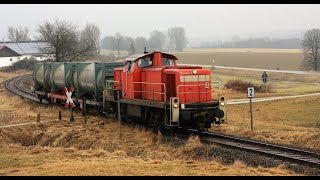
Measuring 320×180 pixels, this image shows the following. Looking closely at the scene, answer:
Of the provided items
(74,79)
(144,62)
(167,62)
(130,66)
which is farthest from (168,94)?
(74,79)

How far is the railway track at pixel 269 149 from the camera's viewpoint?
453 inches

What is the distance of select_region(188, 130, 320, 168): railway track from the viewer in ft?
37.8

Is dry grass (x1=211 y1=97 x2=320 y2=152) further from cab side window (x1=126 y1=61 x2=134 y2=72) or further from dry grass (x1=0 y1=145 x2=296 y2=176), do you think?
cab side window (x1=126 y1=61 x2=134 y2=72)

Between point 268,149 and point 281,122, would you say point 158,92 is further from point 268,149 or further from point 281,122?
point 281,122

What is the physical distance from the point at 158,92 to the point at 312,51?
7817 centimetres

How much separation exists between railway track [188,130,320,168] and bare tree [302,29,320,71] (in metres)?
76.0

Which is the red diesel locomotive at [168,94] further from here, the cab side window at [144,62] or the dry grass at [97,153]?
the dry grass at [97,153]

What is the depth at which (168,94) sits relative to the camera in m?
16.7

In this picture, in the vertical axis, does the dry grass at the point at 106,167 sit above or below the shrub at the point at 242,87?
below

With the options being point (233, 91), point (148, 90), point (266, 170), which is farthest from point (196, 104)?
point (233, 91)

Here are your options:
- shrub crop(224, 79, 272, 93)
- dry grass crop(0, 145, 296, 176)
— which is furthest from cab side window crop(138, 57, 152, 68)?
shrub crop(224, 79, 272, 93)

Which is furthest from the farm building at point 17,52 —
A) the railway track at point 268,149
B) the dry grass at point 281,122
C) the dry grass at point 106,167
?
the dry grass at point 106,167

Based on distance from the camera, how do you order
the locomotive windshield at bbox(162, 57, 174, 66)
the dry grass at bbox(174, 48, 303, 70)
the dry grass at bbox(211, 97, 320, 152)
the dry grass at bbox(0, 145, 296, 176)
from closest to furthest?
the dry grass at bbox(0, 145, 296, 176) < the dry grass at bbox(211, 97, 320, 152) < the locomotive windshield at bbox(162, 57, 174, 66) < the dry grass at bbox(174, 48, 303, 70)

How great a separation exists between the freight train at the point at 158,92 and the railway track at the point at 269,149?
3.33ft
